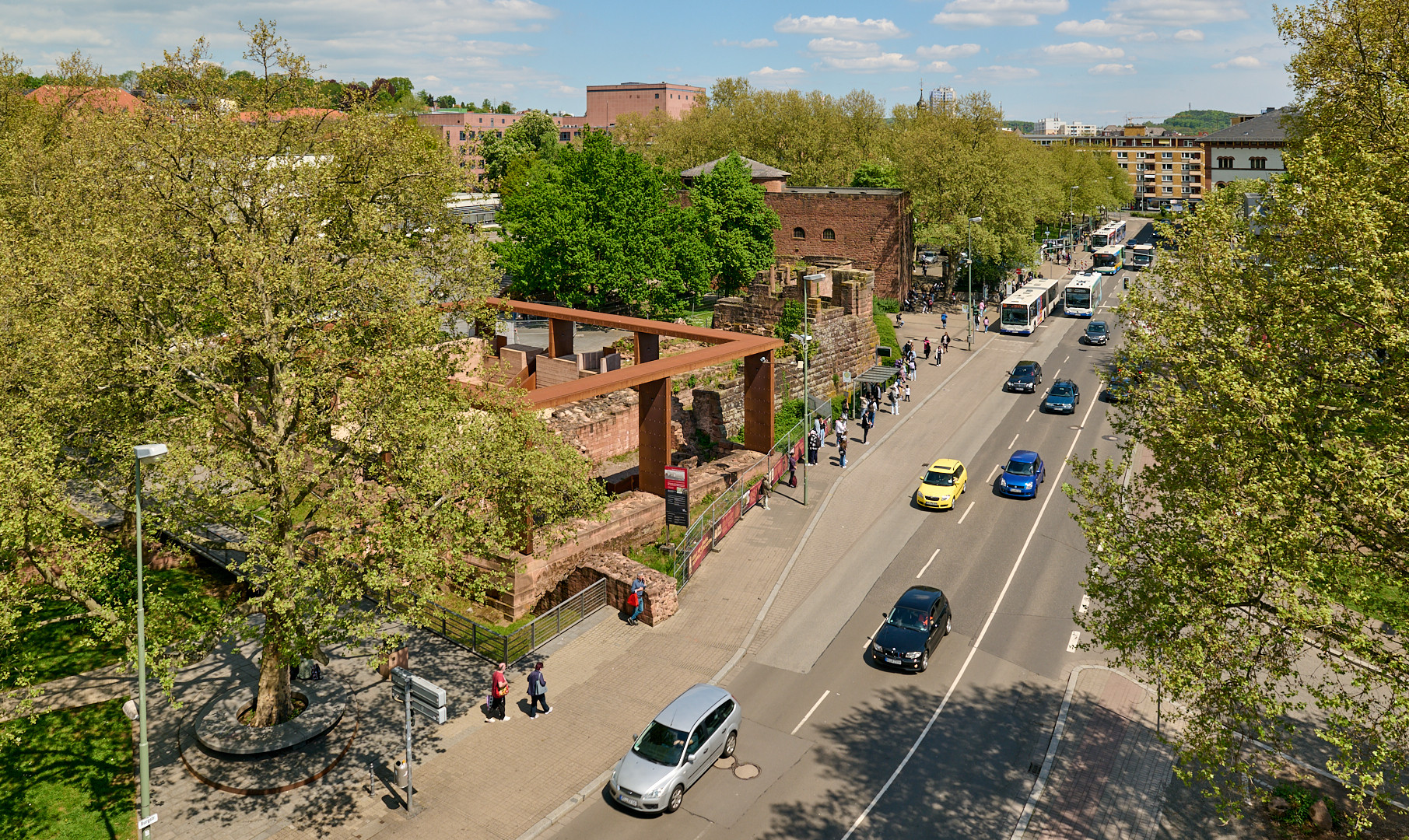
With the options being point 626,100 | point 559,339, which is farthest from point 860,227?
point 626,100

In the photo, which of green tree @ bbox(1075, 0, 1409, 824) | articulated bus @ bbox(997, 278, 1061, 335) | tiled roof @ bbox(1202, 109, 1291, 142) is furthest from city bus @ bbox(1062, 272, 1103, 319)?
green tree @ bbox(1075, 0, 1409, 824)

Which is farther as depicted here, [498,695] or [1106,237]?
[1106,237]

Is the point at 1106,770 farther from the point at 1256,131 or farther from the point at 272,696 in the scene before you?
the point at 1256,131

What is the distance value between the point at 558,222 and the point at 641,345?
18.4m

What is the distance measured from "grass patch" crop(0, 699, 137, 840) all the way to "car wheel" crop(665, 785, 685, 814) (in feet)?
30.3

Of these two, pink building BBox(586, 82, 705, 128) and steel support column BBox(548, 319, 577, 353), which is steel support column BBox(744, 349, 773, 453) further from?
pink building BBox(586, 82, 705, 128)

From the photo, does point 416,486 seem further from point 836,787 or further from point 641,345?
point 641,345

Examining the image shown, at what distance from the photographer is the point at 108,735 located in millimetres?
18953

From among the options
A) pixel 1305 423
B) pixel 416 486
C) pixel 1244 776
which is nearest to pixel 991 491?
pixel 1244 776

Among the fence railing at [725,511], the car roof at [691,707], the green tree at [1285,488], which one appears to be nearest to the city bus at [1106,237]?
the fence railing at [725,511]

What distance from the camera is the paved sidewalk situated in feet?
54.5

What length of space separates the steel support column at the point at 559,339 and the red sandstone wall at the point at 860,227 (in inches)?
1151

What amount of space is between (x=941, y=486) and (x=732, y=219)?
3542 centimetres

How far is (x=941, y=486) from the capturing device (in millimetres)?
32406
